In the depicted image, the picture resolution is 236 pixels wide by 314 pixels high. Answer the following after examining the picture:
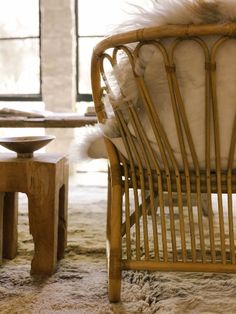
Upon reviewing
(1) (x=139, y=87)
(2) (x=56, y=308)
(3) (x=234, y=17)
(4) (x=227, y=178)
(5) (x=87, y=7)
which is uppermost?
(5) (x=87, y=7)

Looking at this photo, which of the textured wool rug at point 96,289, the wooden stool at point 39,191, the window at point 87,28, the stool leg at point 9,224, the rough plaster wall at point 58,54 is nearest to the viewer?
the textured wool rug at point 96,289

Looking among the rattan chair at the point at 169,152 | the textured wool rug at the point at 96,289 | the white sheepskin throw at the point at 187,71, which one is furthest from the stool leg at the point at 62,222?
the white sheepskin throw at the point at 187,71

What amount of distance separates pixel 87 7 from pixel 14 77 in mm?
971

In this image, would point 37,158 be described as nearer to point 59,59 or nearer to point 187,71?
point 187,71

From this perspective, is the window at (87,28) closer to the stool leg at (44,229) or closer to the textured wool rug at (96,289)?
the textured wool rug at (96,289)

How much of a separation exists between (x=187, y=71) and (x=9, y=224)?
94 centimetres

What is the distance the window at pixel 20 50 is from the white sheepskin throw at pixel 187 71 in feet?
10.7

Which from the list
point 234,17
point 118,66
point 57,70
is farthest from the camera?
point 57,70

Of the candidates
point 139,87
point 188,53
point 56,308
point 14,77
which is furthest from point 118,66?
point 14,77

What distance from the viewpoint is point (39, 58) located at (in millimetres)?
4367

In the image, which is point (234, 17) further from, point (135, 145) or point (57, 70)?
point (57, 70)

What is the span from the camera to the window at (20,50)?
434 centimetres

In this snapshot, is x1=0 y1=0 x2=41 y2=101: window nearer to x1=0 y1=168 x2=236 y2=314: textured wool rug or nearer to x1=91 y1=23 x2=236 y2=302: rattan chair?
x1=0 y1=168 x2=236 y2=314: textured wool rug

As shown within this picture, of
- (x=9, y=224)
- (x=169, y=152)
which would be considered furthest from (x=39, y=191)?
(x=169, y=152)
